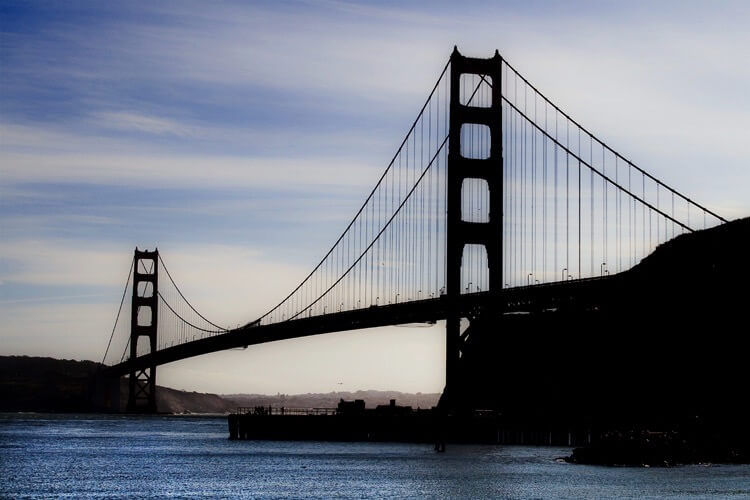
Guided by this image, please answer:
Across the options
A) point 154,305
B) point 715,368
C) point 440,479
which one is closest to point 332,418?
point 715,368

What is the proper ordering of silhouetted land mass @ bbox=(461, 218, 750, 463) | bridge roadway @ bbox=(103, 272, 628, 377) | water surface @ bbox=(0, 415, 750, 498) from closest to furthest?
water surface @ bbox=(0, 415, 750, 498)
silhouetted land mass @ bbox=(461, 218, 750, 463)
bridge roadway @ bbox=(103, 272, 628, 377)

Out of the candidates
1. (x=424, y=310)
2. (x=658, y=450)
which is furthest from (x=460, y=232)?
(x=658, y=450)

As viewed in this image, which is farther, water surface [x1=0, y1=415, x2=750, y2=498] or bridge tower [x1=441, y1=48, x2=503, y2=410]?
bridge tower [x1=441, y1=48, x2=503, y2=410]

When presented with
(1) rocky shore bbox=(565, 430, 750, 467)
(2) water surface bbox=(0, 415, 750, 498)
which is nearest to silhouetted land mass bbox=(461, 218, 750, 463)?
(1) rocky shore bbox=(565, 430, 750, 467)

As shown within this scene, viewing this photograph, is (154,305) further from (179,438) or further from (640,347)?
(640,347)

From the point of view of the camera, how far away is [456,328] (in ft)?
310

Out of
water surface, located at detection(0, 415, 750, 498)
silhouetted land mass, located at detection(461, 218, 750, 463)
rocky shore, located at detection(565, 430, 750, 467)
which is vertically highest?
silhouetted land mass, located at detection(461, 218, 750, 463)

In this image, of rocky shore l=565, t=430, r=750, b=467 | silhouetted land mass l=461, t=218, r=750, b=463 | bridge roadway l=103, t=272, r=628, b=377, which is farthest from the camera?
bridge roadway l=103, t=272, r=628, b=377

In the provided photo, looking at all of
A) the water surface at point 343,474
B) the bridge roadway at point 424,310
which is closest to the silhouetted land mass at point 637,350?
the bridge roadway at point 424,310

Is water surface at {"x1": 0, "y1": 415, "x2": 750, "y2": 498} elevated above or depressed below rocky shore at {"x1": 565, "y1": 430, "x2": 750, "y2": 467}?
below

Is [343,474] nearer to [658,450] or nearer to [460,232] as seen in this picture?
[658,450]

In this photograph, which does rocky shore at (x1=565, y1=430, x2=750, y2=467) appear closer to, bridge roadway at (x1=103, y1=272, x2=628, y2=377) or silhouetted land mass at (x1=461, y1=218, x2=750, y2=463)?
silhouetted land mass at (x1=461, y1=218, x2=750, y2=463)

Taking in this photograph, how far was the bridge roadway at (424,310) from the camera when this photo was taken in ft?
304

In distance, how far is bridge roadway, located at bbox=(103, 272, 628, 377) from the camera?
92.6 meters
